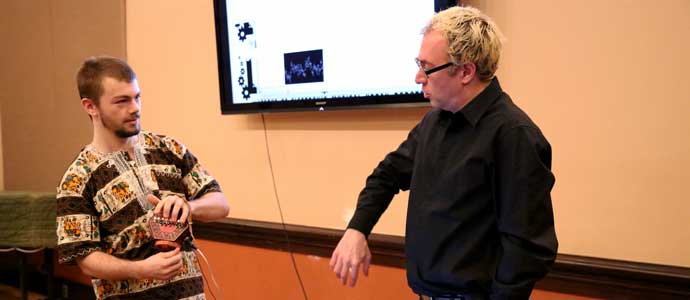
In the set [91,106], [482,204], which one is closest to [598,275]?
[482,204]

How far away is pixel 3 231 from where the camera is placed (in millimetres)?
3141

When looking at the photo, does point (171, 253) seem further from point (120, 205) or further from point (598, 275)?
point (598, 275)

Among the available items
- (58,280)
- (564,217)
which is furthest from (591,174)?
(58,280)

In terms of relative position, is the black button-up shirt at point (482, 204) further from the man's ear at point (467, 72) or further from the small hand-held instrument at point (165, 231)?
the small hand-held instrument at point (165, 231)

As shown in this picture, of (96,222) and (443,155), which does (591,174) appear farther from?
(96,222)

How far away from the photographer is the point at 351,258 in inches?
57.9

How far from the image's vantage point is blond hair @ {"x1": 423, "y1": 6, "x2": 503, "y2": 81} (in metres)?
1.33

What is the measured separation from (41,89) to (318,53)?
Result: 2.35 meters

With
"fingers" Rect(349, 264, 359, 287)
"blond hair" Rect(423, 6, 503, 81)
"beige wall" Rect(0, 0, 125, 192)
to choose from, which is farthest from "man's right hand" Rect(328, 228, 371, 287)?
"beige wall" Rect(0, 0, 125, 192)

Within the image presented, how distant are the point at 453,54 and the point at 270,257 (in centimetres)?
183

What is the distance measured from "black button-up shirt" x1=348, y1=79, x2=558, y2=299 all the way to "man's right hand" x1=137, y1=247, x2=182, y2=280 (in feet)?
2.08

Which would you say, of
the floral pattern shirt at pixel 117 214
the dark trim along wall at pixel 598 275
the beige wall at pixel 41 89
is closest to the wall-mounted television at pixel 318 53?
the dark trim along wall at pixel 598 275

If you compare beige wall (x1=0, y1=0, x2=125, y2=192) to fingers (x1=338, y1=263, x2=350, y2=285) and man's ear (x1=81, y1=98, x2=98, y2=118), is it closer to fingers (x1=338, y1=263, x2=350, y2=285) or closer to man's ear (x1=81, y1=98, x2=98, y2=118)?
man's ear (x1=81, y1=98, x2=98, y2=118)

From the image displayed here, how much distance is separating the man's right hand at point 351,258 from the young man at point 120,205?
0.44 metres
